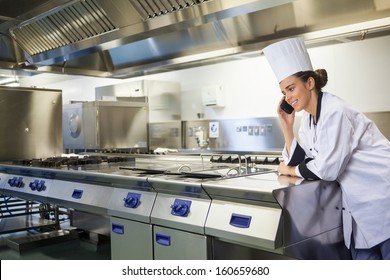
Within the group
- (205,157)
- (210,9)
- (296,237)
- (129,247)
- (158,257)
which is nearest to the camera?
(296,237)

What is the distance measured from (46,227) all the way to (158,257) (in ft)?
8.27

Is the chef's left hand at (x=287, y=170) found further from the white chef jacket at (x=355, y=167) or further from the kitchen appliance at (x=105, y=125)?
the kitchen appliance at (x=105, y=125)

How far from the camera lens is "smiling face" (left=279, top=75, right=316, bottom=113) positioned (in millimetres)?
1822

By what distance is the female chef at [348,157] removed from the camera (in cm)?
167

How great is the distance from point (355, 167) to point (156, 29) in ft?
5.04

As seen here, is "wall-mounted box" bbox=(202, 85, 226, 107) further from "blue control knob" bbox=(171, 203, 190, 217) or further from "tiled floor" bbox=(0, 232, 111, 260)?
"blue control knob" bbox=(171, 203, 190, 217)

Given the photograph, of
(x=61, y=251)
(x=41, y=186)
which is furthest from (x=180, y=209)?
(x=61, y=251)

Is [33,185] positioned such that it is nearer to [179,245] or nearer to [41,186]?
[41,186]

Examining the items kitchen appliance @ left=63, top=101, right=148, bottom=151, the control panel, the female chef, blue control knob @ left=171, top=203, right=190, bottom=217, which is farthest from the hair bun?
kitchen appliance @ left=63, top=101, right=148, bottom=151

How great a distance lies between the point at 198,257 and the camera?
1.76 metres

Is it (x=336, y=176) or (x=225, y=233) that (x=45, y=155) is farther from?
(x=336, y=176)

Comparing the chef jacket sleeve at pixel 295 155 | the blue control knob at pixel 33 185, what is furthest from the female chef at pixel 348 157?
the blue control knob at pixel 33 185

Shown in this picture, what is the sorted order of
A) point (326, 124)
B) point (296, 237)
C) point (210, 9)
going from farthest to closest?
1. point (210, 9)
2. point (326, 124)
3. point (296, 237)

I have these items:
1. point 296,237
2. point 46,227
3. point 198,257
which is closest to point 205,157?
point 198,257
